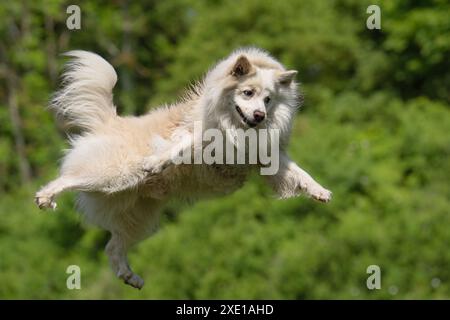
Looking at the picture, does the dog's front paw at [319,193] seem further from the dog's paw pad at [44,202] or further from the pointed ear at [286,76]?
the dog's paw pad at [44,202]

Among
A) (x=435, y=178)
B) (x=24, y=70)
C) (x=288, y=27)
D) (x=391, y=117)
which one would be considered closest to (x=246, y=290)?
(x=435, y=178)

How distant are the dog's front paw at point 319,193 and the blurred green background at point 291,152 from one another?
39.3 ft

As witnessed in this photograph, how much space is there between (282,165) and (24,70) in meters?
32.3

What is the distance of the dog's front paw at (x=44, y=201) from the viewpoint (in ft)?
31.7

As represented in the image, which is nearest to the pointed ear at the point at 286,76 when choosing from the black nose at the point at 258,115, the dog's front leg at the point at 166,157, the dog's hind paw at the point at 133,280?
the black nose at the point at 258,115

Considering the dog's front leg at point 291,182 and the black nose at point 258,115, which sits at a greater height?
the black nose at point 258,115

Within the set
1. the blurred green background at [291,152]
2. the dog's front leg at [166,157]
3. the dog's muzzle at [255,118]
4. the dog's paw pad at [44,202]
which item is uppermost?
the blurred green background at [291,152]

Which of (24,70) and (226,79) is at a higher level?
(24,70)

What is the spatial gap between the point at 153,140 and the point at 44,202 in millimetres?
1292

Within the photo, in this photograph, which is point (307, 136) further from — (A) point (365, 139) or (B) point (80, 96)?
(B) point (80, 96)

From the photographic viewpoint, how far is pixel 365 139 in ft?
102

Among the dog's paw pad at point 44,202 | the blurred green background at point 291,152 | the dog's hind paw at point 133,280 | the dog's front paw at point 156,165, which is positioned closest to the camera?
the dog's paw pad at point 44,202

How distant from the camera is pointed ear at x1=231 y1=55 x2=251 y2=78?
9.78 m

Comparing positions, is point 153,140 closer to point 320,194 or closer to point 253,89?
point 253,89
